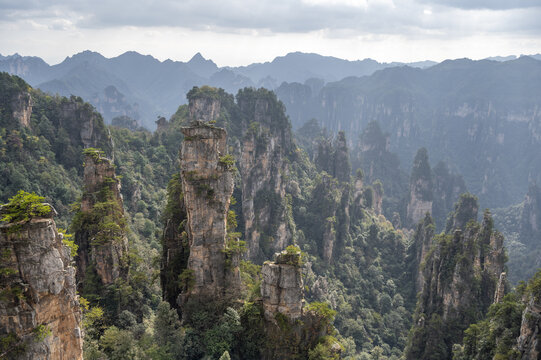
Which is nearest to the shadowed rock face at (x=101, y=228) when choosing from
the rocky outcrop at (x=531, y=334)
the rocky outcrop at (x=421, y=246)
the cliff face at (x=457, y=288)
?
the rocky outcrop at (x=531, y=334)

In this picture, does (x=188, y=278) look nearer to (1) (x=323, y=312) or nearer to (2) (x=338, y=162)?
(1) (x=323, y=312)

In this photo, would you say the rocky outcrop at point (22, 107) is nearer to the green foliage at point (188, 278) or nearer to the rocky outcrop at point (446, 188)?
the green foliage at point (188, 278)

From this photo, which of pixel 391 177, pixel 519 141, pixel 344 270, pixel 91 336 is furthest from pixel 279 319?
pixel 519 141

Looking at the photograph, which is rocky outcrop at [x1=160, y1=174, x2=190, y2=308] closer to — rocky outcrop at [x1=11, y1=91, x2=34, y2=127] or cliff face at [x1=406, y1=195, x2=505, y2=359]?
cliff face at [x1=406, y1=195, x2=505, y2=359]

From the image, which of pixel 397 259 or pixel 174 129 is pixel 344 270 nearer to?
pixel 397 259

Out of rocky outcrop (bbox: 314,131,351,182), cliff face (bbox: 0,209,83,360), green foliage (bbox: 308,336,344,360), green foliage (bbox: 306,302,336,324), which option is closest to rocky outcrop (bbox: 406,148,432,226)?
rocky outcrop (bbox: 314,131,351,182)

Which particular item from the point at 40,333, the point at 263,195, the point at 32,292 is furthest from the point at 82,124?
the point at 40,333

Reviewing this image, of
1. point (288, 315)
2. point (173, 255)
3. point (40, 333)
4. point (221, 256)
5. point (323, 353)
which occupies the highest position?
point (40, 333)
